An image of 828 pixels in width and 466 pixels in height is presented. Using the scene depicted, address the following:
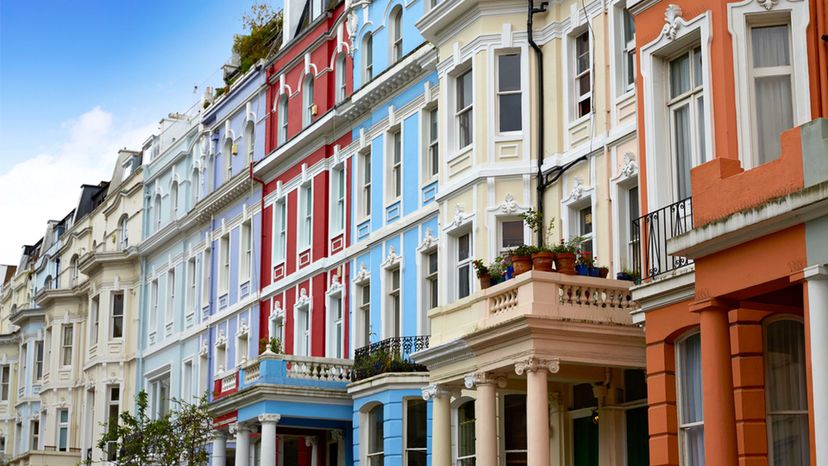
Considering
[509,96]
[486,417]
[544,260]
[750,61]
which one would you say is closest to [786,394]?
[750,61]

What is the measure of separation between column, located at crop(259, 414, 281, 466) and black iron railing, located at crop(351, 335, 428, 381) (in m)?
2.06

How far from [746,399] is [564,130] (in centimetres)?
1016

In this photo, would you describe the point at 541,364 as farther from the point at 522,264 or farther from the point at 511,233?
the point at 511,233

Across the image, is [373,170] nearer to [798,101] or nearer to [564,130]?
[564,130]

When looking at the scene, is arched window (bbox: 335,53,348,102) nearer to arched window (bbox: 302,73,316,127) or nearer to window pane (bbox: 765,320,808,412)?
arched window (bbox: 302,73,316,127)

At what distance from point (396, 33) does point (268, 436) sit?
9.93 metres

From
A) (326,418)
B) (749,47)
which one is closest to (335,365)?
(326,418)

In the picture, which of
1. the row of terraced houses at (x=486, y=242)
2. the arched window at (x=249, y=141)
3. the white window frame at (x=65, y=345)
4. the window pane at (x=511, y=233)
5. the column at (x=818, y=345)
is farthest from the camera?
the white window frame at (x=65, y=345)

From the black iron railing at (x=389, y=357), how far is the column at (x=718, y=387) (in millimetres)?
13627

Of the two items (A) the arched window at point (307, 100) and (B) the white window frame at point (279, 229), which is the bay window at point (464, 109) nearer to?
(A) the arched window at point (307, 100)

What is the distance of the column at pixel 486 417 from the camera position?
76.3ft

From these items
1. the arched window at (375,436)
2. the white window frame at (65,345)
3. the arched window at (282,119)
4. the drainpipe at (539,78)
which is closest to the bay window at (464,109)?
the drainpipe at (539,78)

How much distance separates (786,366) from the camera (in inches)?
678

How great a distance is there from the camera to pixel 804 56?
18.5 metres
